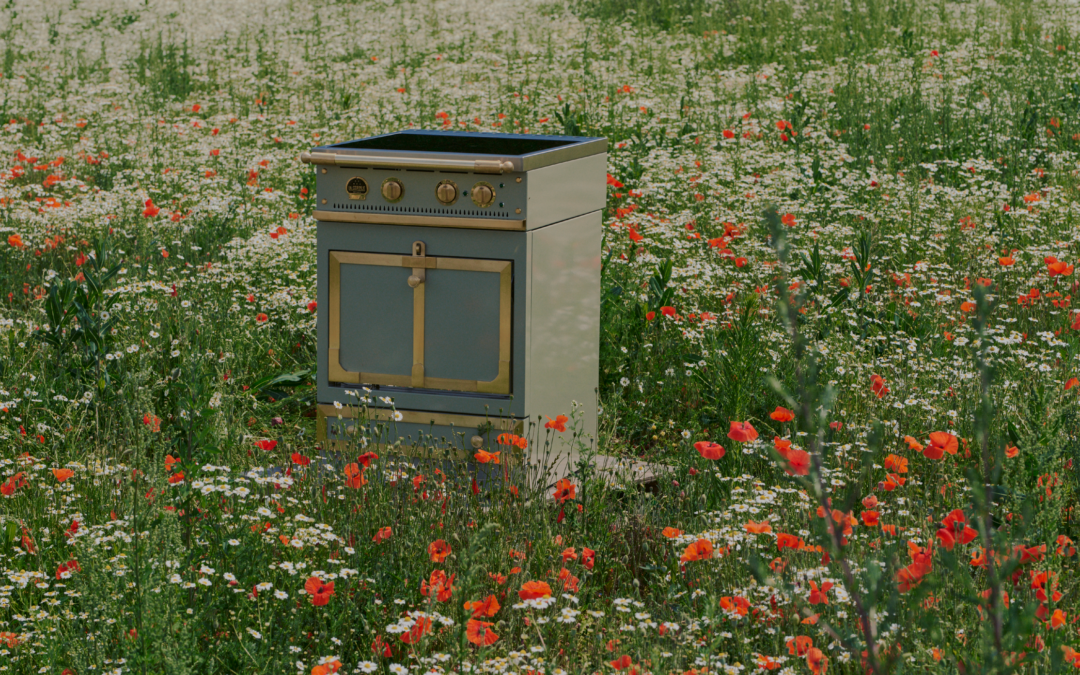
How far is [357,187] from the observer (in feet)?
14.2

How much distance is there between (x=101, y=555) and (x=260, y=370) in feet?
9.56

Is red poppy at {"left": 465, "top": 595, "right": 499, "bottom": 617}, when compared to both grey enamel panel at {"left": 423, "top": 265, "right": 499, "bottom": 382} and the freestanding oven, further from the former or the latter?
grey enamel panel at {"left": 423, "top": 265, "right": 499, "bottom": 382}

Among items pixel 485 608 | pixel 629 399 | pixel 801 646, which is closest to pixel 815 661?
pixel 801 646

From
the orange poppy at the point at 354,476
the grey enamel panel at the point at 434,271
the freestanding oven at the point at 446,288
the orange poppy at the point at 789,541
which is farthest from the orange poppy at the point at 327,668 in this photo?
the grey enamel panel at the point at 434,271

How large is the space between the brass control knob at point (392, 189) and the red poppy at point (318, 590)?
6.13 ft

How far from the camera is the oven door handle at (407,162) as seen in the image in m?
4.07

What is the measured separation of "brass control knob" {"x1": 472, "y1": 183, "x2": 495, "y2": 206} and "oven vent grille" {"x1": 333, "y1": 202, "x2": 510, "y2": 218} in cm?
4

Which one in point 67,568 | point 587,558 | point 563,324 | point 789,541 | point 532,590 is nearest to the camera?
point 532,590

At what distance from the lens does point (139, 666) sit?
101 inches

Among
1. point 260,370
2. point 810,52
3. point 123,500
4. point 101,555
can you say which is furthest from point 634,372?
point 810,52

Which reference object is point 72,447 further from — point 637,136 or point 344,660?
point 637,136

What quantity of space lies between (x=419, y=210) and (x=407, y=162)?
0.19m

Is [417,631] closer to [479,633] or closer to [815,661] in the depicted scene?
[479,633]

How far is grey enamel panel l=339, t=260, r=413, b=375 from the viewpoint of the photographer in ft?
14.3
